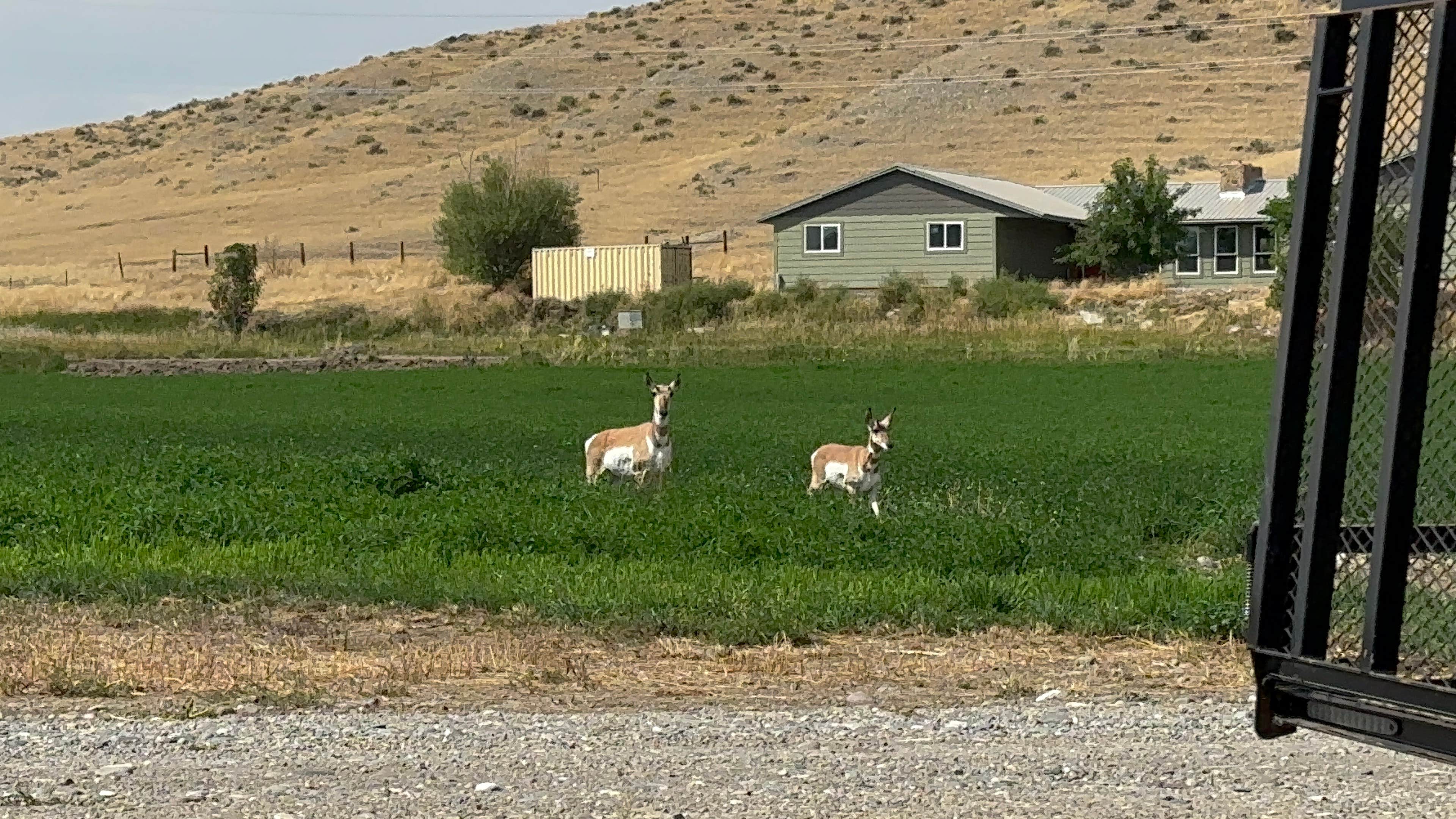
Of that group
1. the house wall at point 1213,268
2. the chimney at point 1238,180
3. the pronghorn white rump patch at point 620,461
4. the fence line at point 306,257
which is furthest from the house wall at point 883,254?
the pronghorn white rump patch at point 620,461

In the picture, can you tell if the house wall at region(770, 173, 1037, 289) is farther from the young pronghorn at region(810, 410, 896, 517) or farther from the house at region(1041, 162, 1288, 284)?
the young pronghorn at region(810, 410, 896, 517)

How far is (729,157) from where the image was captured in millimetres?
110812

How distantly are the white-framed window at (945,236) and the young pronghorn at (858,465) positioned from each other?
49363 mm

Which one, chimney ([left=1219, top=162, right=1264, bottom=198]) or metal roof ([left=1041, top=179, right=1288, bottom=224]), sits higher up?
chimney ([left=1219, top=162, right=1264, bottom=198])

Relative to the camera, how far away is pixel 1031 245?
232 feet

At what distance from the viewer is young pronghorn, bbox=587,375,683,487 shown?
20656 millimetres

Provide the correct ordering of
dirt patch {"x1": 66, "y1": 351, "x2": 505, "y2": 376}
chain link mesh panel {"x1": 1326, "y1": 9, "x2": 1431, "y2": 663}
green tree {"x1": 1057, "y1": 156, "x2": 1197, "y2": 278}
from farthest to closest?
green tree {"x1": 1057, "y1": 156, "x2": 1197, "y2": 278}
dirt patch {"x1": 66, "y1": 351, "x2": 505, "y2": 376}
chain link mesh panel {"x1": 1326, "y1": 9, "x2": 1431, "y2": 663}

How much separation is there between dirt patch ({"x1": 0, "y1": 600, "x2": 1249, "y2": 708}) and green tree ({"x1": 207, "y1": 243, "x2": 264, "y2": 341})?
54.0 metres

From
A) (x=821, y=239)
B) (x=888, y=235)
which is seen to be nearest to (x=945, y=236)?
(x=888, y=235)

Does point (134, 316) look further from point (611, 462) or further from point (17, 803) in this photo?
point (17, 803)

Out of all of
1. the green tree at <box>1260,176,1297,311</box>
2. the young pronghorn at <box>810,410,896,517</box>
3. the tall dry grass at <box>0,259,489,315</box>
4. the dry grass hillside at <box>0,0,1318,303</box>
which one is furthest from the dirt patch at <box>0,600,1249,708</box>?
the dry grass hillside at <box>0,0,1318,303</box>

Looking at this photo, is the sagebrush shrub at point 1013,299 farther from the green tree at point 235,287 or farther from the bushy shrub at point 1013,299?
the green tree at point 235,287

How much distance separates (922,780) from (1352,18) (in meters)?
3.54

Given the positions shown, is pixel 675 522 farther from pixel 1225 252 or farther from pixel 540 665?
pixel 1225 252
